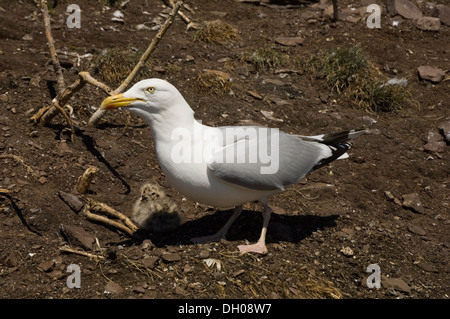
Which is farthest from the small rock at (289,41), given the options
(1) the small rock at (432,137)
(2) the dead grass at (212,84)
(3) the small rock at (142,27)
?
(1) the small rock at (432,137)

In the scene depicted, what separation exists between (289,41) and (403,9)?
7.73 feet

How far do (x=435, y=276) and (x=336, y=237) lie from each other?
A: 0.92 m

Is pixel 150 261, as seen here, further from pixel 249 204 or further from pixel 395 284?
pixel 395 284

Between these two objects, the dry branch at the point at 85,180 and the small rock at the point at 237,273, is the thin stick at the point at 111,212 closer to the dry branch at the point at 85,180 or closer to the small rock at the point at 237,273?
the dry branch at the point at 85,180

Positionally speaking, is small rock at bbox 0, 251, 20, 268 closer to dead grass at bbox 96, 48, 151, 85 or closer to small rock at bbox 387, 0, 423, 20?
dead grass at bbox 96, 48, 151, 85

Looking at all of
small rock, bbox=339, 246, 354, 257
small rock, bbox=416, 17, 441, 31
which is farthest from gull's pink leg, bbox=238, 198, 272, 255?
small rock, bbox=416, 17, 441, 31

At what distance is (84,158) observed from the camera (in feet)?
20.6

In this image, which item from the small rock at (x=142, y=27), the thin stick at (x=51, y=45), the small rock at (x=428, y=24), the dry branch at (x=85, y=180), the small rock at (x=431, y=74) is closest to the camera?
the dry branch at (x=85, y=180)

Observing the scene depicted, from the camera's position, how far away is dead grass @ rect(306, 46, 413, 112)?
817 centimetres

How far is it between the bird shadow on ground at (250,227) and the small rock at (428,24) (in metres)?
5.30

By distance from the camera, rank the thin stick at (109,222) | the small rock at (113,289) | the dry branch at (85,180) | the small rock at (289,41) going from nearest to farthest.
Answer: the small rock at (113,289) → the thin stick at (109,222) → the dry branch at (85,180) → the small rock at (289,41)

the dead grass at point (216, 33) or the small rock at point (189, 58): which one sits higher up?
the dead grass at point (216, 33)

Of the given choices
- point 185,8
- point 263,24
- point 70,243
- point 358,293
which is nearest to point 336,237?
point 358,293

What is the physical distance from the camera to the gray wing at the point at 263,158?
4840mm
